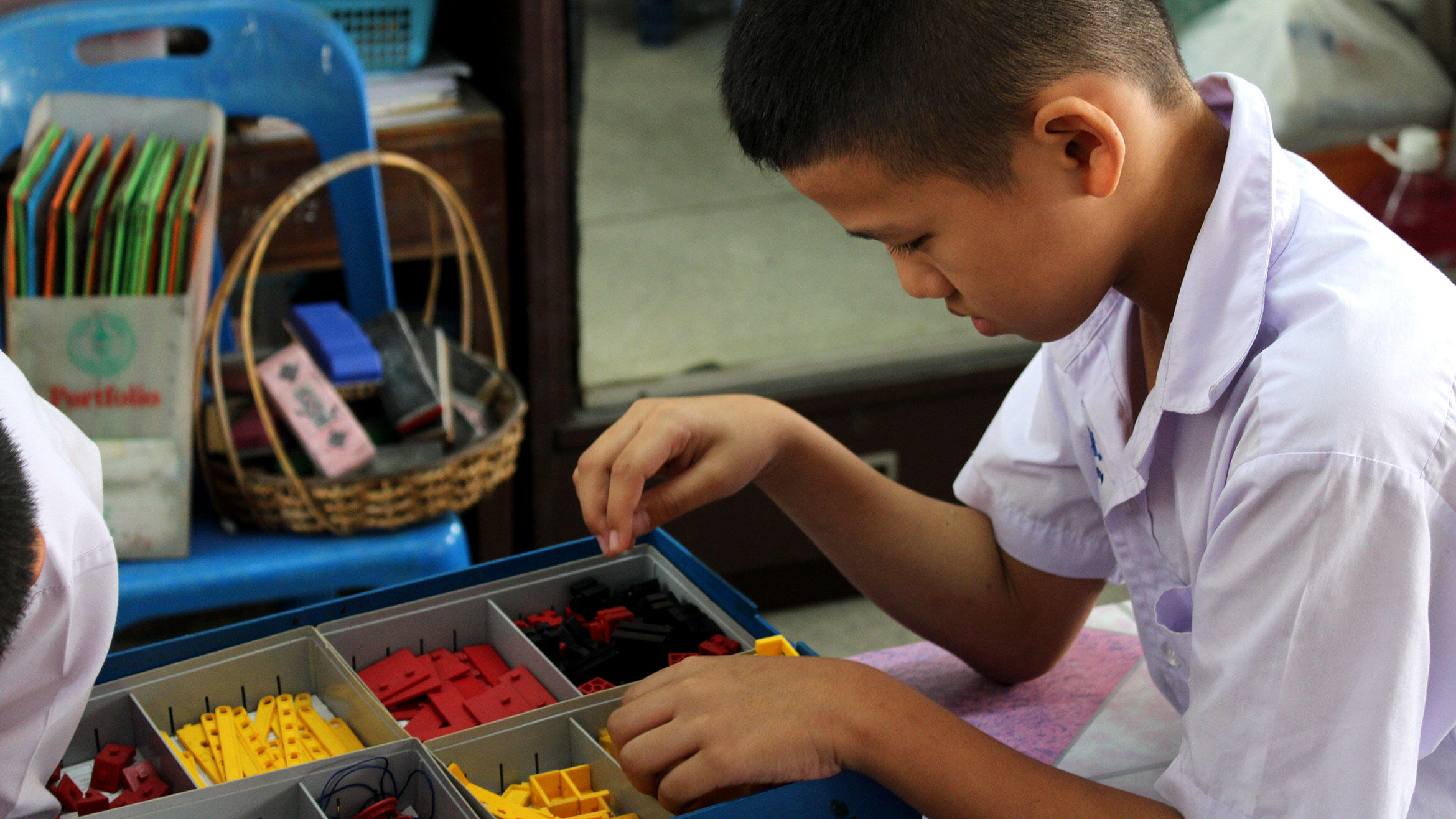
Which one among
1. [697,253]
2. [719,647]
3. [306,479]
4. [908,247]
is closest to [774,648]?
[719,647]

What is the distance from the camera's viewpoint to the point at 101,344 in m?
1.30

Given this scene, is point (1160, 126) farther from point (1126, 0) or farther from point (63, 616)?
point (63, 616)

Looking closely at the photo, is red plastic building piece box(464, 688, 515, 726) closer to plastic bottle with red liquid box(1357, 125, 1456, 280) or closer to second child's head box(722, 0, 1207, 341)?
second child's head box(722, 0, 1207, 341)

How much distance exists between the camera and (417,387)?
1413mm

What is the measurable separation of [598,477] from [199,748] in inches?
11.4

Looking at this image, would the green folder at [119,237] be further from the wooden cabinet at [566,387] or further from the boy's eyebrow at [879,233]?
the boy's eyebrow at [879,233]

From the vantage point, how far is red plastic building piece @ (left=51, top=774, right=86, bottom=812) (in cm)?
75

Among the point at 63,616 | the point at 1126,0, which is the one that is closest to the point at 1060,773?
the point at 1126,0

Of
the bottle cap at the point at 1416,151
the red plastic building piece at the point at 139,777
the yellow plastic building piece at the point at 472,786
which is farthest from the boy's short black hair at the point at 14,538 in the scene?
the bottle cap at the point at 1416,151

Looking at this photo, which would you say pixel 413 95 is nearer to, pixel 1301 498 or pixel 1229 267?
pixel 1229 267

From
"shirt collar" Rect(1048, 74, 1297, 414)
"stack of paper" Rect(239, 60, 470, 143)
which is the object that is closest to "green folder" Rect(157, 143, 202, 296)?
"stack of paper" Rect(239, 60, 470, 143)

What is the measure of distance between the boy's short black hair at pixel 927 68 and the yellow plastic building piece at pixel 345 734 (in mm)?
442

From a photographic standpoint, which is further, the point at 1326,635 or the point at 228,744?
the point at 228,744

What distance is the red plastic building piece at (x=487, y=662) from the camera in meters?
0.89
